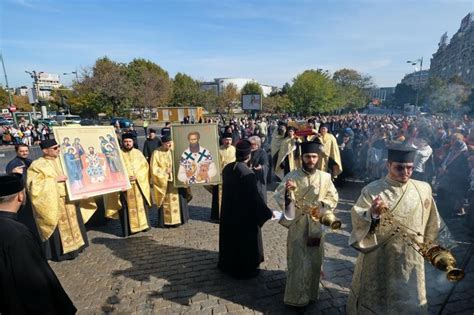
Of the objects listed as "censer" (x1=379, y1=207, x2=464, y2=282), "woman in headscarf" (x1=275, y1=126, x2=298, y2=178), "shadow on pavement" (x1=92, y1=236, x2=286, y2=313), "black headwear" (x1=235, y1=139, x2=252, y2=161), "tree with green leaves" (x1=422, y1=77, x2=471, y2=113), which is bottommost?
"shadow on pavement" (x1=92, y1=236, x2=286, y2=313)

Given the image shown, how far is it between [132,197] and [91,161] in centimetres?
129

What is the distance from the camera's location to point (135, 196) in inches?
255

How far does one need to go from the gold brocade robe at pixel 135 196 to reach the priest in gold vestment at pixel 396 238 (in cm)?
486

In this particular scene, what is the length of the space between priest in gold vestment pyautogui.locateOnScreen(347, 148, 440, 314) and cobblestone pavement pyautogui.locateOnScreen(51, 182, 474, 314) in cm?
55

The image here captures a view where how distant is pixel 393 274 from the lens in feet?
9.73

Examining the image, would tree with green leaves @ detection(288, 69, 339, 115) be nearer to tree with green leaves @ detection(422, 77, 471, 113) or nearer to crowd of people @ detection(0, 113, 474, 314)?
tree with green leaves @ detection(422, 77, 471, 113)

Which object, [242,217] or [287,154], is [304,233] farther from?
[287,154]

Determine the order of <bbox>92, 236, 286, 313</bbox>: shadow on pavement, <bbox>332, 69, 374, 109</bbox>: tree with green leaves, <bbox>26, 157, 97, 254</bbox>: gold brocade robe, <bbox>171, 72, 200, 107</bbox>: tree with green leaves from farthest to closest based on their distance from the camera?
1. <bbox>332, 69, 374, 109</bbox>: tree with green leaves
2. <bbox>171, 72, 200, 107</bbox>: tree with green leaves
3. <bbox>26, 157, 97, 254</bbox>: gold brocade robe
4. <bbox>92, 236, 286, 313</bbox>: shadow on pavement

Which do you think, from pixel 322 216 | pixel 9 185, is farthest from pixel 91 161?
pixel 322 216

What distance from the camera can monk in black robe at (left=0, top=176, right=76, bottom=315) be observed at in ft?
7.84

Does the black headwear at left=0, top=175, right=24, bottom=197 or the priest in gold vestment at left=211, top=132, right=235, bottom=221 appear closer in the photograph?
the black headwear at left=0, top=175, right=24, bottom=197

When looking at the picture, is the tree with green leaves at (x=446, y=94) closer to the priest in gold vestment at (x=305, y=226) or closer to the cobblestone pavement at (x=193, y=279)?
the cobblestone pavement at (x=193, y=279)

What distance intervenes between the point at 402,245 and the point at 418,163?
17.2 feet

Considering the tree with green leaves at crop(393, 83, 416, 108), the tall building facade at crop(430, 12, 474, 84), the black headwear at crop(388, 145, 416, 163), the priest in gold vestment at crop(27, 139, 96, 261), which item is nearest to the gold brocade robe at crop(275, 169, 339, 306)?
the black headwear at crop(388, 145, 416, 163)
